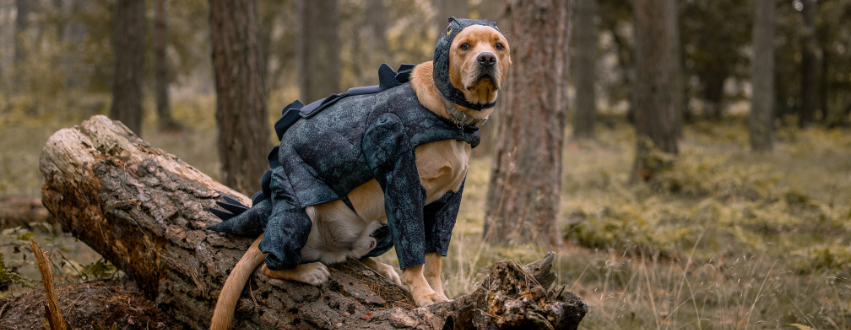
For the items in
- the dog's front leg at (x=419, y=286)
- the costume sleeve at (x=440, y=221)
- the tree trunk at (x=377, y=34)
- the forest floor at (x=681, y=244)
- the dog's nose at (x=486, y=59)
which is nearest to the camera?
the dog's nose at (x=486, y=59)

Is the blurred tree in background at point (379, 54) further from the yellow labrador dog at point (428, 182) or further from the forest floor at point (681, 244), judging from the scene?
the yellow labrador dog at point (428, 182)

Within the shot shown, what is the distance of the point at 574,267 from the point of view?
427cm

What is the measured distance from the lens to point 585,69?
15.3m

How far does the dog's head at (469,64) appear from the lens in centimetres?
220

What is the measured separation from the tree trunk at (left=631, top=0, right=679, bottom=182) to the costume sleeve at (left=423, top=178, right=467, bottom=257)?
6.64 metres

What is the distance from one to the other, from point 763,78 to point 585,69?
178 inches

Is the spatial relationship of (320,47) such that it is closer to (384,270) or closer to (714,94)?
(384,270)

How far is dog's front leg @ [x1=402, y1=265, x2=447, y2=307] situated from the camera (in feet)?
7.79

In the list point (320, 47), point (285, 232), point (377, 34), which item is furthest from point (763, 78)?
point (285, 232)

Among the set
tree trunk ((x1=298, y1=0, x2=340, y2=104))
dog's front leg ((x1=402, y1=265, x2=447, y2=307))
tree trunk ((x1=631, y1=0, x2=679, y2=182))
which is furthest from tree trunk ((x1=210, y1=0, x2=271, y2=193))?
tree trunk ((x1=631, y1=0, x2=679, y2=182))

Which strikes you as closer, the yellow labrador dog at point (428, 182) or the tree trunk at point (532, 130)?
the yellow labrador dog at point (428, 182)

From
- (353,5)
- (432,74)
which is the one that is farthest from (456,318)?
(353,5)

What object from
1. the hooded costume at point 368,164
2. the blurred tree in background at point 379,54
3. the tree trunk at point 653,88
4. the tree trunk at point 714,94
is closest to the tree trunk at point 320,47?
the blurred tree in background at point 379,54

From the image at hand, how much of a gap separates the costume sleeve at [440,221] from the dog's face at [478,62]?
0.57 metres
